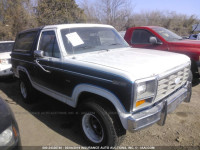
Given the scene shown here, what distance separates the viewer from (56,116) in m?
3.74

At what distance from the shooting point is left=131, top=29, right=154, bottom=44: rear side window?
558 centimetres

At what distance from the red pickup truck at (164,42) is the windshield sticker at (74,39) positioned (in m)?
2.80

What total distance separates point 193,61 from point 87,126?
140 inches

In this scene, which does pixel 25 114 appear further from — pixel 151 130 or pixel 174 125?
pixel 174 125

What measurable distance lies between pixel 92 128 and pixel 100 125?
36cm

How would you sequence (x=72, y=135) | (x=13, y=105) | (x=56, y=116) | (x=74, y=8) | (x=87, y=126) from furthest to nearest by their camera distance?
1. (x=74, y=8)
2. (x=13, y=105)
3. (x=56, y=116)
4. (x=72, y=135)
5. (x=87, y=126)

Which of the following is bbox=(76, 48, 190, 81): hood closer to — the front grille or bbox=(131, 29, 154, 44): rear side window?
the front grille

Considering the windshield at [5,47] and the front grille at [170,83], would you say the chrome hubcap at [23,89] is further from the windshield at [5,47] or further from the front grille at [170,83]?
the front grille at [170,83]

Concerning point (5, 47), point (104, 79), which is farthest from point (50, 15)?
point (104, 79)

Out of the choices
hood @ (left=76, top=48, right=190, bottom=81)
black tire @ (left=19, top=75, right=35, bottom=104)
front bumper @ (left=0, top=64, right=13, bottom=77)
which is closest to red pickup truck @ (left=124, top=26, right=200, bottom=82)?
hood @ (left=76, top=48, right=190, bottom=81)

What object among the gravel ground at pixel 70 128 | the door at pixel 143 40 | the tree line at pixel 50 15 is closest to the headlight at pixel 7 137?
the gravel ground at pixel 70 128

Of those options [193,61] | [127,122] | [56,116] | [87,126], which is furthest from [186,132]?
[56,116]

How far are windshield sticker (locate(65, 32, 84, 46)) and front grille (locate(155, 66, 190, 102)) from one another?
5.37 feet

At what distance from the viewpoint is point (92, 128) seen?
2.79 metres
